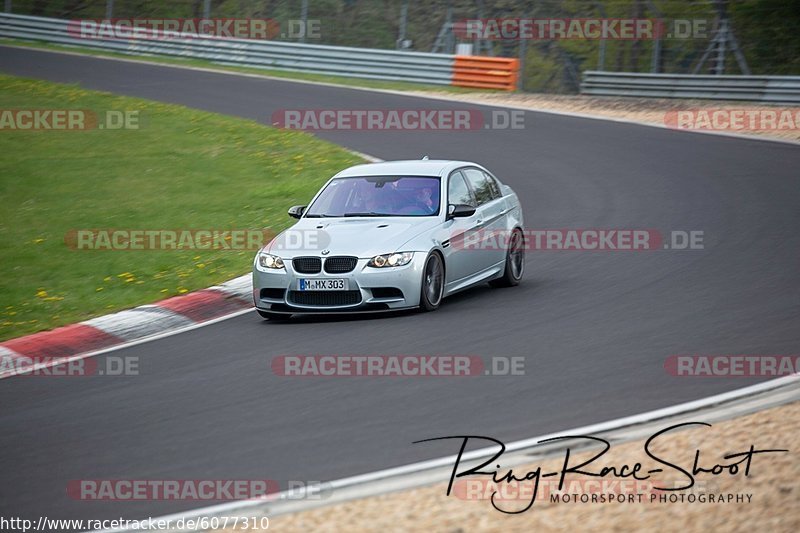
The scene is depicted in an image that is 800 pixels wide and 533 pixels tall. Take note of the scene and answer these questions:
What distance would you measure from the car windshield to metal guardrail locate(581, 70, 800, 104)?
17640 mm

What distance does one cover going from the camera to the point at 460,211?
11.7m

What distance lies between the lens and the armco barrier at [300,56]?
104 feet

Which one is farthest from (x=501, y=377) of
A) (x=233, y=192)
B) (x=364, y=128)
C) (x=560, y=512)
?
(x=364, y=128)

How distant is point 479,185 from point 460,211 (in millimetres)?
1343

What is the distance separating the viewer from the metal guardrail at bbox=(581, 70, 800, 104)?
90.1ft

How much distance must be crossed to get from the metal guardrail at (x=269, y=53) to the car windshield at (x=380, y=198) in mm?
20224

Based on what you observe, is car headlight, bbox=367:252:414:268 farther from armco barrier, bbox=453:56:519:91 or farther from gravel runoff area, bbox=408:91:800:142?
armco barrier, bbox=453:56:519:91

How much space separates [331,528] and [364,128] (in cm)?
1978

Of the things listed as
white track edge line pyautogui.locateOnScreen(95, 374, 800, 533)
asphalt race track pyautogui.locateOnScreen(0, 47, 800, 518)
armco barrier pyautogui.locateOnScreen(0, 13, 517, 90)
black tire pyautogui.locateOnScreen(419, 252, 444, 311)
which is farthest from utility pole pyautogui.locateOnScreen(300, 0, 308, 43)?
white track edge line pyautogui.locateOnScreen(95, 374, 800, 533)

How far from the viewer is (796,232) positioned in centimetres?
1446

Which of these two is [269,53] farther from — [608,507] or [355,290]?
[608,507]

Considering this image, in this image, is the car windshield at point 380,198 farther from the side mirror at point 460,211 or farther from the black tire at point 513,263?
the black tire at point 513,263

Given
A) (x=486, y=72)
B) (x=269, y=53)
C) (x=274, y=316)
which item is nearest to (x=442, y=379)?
(x=274, y=316)

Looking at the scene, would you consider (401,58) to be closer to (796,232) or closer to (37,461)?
(796,232)
